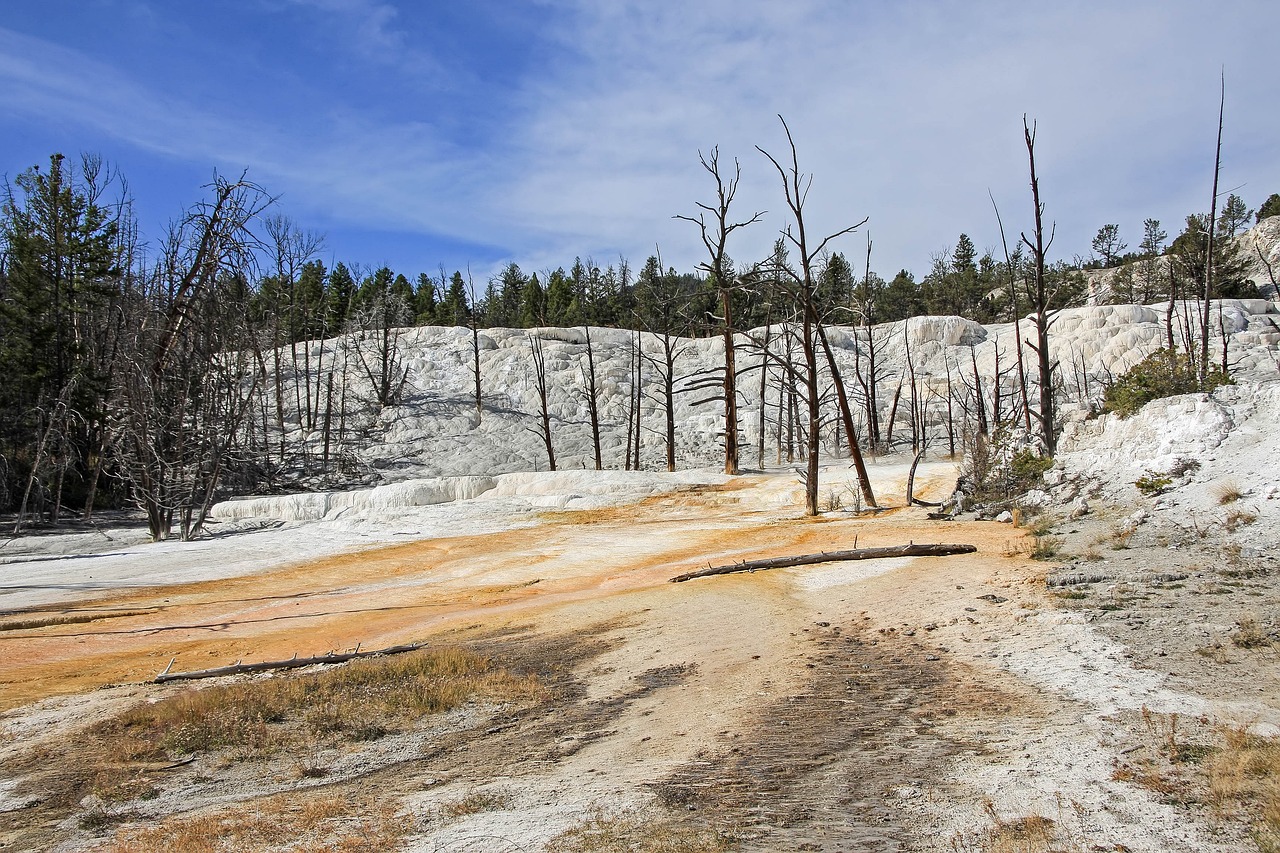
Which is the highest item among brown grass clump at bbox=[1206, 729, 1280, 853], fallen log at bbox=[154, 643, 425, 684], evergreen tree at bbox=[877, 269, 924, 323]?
evergreen tree at bbox=[877, 269, 924, 323]

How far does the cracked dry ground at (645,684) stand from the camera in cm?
476

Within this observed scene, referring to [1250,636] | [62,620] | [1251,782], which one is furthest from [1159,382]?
[62,620]

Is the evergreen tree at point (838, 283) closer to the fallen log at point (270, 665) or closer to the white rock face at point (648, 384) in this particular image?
A: the white rock face at point (648, 384)

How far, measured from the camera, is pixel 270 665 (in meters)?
8.69

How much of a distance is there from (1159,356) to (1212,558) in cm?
790

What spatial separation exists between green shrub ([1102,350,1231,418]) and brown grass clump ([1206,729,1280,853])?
11.5 metres

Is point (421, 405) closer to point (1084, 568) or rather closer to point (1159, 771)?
point (1084, 568)

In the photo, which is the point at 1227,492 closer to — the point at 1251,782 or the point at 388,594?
the point at 1251,782

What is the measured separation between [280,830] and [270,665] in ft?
14.4

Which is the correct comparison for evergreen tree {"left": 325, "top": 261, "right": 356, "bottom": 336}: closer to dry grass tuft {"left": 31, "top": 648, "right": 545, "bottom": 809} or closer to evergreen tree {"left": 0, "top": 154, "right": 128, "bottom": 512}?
evergreen tree {"left": 0, "top": 154, "right": 128, "bottom": 512}

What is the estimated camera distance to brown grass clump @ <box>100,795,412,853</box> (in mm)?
4473

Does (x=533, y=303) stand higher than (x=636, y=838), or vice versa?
(x=533, y=303)

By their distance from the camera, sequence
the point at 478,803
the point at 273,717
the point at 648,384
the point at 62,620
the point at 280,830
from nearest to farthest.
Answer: the point at 280,830 < the point at 478,803 < the point at 273,717 < the point at 62,620 < the point at 648,384

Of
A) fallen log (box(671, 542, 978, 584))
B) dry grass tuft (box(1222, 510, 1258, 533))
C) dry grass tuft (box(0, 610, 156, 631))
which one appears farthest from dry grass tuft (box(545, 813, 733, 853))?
dry grass tuft (box(0, 610, 156, 631))
